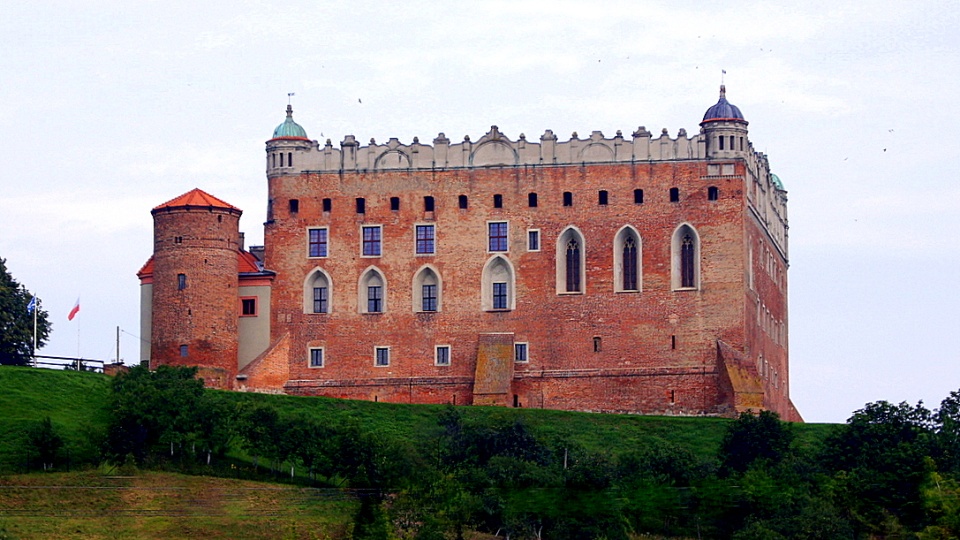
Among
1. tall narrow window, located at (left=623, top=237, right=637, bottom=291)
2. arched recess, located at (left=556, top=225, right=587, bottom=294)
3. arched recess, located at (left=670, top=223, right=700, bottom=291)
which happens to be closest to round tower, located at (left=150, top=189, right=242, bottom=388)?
arched recess, located at (left=556, top=225, right=587, bottom=294)

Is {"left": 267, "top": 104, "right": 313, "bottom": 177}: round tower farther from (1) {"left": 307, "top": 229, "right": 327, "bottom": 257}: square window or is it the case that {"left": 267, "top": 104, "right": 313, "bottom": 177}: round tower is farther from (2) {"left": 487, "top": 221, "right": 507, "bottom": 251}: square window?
(2) {"left": 487, "top": 221, "right": 507, "bottom": 251}: square window

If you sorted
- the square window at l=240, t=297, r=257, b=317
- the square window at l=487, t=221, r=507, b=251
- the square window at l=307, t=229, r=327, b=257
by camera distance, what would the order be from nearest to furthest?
the square window at l=487, t=221, r=507, b=251 → the square window at l=240, t=297, r=257, b=317 → the square window at l=307, t=229, r=327, b=257

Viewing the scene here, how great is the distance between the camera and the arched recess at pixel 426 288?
9788 cm

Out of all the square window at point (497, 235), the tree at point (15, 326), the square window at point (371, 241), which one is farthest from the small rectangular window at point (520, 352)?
the tree at point (15, 326)

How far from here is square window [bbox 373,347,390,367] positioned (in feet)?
320

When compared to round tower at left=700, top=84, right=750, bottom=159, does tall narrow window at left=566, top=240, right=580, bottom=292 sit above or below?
below

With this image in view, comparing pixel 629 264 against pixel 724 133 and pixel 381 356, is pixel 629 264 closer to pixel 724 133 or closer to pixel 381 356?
pixel 724 133

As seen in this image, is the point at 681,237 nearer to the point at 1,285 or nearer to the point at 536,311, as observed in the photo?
the point at 536,311

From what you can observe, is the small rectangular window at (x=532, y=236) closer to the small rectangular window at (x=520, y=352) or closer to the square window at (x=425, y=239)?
the square window at (x=425, y=239)

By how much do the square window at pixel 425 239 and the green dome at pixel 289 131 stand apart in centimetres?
611

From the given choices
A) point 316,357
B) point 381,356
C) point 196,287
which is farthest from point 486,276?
point 196,287

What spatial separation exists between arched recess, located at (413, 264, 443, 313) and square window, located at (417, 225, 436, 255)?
1.96 ft

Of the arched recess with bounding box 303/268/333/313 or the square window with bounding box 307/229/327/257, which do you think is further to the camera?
the square window with bounding box 307/229/327/257

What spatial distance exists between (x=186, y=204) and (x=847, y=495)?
27808mm
